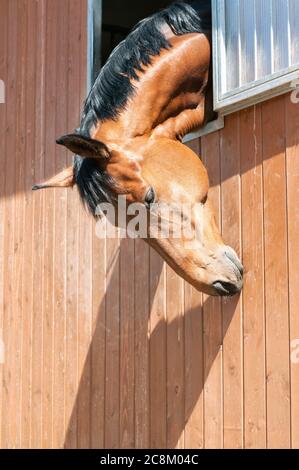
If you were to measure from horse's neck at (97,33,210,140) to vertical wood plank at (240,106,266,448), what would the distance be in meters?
0.21

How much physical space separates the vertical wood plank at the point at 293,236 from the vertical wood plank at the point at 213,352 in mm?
364

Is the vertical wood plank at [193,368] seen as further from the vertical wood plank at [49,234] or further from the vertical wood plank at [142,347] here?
the vertical wood plank at [49,234]

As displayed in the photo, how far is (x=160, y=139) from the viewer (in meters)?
2.53

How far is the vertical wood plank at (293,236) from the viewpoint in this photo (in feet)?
7.84

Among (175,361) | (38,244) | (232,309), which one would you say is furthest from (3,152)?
(232,309)

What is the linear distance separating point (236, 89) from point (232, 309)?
74 cm

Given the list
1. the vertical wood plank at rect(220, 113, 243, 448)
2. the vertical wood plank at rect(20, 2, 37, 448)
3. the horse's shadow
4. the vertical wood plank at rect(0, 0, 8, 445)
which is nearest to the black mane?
the vertical wood plank at rect(220, 113, 243, 448)

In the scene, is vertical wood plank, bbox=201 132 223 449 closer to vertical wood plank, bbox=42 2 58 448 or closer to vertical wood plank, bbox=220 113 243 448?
vertical wood plank, bbox=220 113 243 448

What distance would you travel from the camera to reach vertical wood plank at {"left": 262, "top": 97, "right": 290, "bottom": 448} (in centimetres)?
244

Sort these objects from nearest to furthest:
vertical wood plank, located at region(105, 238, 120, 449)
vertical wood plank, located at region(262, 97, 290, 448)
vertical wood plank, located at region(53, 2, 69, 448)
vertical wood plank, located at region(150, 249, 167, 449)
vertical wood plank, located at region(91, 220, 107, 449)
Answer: vertical wood plank, located at region(262, 97, 290, 448) → vertical wood plank, located at region(150, 249, 167, 449) → vertical wood plank, located at region(105, 238, 120, 449) → vertical wood plank, located at region(91, 220, 107, 449) → vertical wood plank, located at region(53, 2, 69, 448)

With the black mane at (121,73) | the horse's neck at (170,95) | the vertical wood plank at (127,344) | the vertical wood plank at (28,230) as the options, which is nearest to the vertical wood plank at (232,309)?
the horse's neck at (170,95)

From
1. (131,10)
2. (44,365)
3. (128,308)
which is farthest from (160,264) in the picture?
(131,10)

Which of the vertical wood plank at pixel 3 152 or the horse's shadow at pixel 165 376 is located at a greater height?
the vertical wood plank at pixel 3 152

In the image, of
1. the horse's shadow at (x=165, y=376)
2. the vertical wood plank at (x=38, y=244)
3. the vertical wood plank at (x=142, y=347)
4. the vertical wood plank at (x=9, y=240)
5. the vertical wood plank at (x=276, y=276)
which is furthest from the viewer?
the vertical wood plank at (x=9, y=240)
